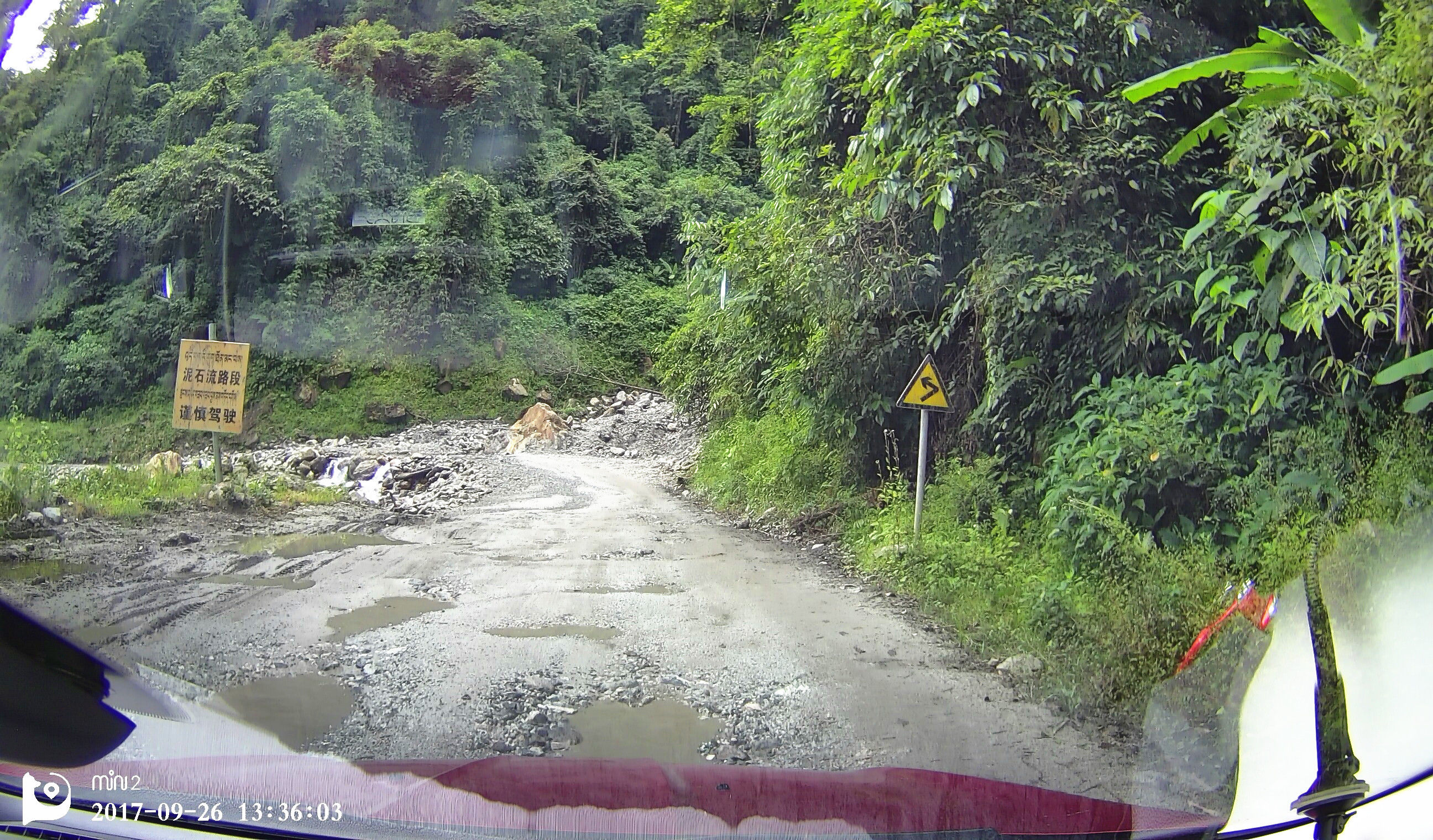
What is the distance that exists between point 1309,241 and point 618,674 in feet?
13.2

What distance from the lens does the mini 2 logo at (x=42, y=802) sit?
2127 millimetres

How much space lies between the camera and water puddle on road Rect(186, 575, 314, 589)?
511 centimetres

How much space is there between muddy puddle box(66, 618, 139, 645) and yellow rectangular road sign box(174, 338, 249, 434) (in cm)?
227

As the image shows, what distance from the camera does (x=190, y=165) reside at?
6297mm

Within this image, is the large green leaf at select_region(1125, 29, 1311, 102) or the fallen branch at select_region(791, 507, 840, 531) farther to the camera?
the fallen branch at select_region(791, 507, 840, 531)

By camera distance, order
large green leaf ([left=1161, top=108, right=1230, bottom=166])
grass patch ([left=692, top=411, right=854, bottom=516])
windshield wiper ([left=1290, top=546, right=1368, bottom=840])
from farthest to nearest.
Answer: grass patch ([left=692, top=411, right=854, bottom=516]) < large green leaf ([left=1161, top=108, right=1230, bottom=166]) < windshield wiper ([left=1290, top=546, right=1368, bottom=840])

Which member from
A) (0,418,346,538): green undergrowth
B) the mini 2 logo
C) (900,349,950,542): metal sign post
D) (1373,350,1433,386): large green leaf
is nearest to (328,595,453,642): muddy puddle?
the mini 2 logo

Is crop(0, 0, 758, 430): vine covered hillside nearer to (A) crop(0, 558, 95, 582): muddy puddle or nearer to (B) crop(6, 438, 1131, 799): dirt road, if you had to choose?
(A) crop(0, 558, 95, 582): muddy puddle

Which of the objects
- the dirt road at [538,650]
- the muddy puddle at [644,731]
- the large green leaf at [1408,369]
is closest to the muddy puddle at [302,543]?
the dirt road at [538,650]

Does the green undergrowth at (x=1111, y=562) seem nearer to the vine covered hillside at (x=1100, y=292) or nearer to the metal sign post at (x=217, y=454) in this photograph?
the vine covered hillside at (x=1100, y=292)

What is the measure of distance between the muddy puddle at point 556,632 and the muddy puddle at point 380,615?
0.53 meters

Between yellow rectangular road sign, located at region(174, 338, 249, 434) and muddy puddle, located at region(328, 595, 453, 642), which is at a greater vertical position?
yellow rectangular road sign, located at region(174, 338, 249, 434)

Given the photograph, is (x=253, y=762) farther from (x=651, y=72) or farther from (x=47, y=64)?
(x=651, y=72)

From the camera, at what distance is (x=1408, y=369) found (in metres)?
3.81
